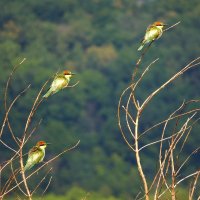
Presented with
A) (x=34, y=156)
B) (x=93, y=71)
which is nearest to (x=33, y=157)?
(x=34, y=156)

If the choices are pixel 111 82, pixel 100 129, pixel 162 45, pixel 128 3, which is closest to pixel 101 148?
pixel 100 129

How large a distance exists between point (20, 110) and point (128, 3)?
21.2 m

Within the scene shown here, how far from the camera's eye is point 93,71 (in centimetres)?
4812

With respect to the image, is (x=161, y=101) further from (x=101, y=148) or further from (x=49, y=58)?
(x=49, y=58)

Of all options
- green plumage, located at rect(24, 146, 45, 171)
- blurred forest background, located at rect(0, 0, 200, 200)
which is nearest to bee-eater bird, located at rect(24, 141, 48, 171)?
green plumage, located at rect(24, 146, 45, 171)

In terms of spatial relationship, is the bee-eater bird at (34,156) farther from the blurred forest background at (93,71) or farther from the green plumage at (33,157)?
the blurred forest background at (93,71)

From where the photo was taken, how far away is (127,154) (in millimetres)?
A: 39344

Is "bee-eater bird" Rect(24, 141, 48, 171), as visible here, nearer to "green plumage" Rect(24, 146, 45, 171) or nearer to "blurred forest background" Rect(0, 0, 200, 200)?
"green plumage" Rect(24, 146, 45, 171)

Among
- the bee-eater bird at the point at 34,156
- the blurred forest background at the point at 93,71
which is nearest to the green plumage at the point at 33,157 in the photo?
the bee-eater bird at the point at 34,156

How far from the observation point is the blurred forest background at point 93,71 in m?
37.8

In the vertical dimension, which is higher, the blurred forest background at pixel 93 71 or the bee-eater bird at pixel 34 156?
the bee-eater bird at pixel 34 156

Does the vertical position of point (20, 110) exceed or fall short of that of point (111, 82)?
it exceeds it

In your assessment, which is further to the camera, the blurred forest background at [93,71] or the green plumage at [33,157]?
the blurred forest background at [93,71]

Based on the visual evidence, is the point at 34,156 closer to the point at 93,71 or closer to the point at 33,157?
→ the point at 33,157
